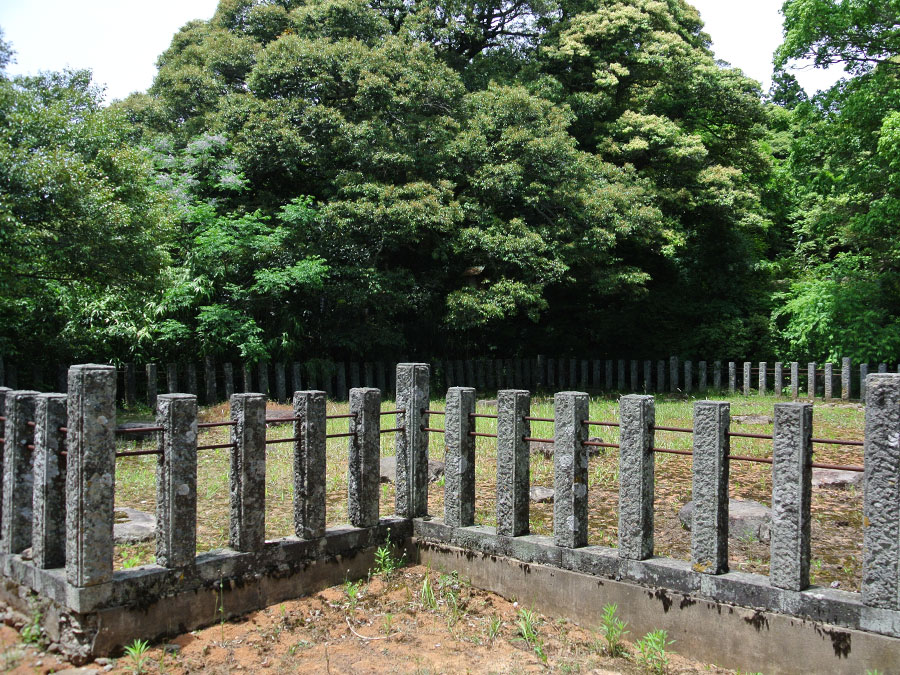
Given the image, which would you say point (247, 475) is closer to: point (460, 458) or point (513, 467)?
point (460, 458)

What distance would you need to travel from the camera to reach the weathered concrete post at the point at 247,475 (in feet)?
14.9

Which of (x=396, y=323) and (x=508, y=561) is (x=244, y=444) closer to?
(x=508, y=561)

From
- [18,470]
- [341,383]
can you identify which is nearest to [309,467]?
[18,470]

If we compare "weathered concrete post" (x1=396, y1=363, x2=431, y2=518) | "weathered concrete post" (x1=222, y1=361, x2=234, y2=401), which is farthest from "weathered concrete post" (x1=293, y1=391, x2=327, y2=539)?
"weathered concrete post" (x1=222, y1=361, x2=234, y2=401)

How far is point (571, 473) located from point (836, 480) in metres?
4.55

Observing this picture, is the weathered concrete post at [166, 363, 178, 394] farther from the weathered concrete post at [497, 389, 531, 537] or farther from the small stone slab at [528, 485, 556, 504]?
the weathered concrete post at [497, 389, 531, 537]

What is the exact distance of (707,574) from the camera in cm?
407

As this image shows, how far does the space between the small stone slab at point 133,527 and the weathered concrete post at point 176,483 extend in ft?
4.69

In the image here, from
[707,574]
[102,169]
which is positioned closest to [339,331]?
[102,169]

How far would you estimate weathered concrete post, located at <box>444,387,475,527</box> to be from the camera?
17.5ft

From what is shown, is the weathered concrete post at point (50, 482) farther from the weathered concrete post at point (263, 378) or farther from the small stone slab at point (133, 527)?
the weathered concrete post at point (263, 378)

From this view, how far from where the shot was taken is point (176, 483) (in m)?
4.18

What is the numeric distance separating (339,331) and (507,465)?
11438mm

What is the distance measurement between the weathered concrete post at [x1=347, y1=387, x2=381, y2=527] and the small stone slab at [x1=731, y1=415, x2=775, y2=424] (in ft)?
26.6
